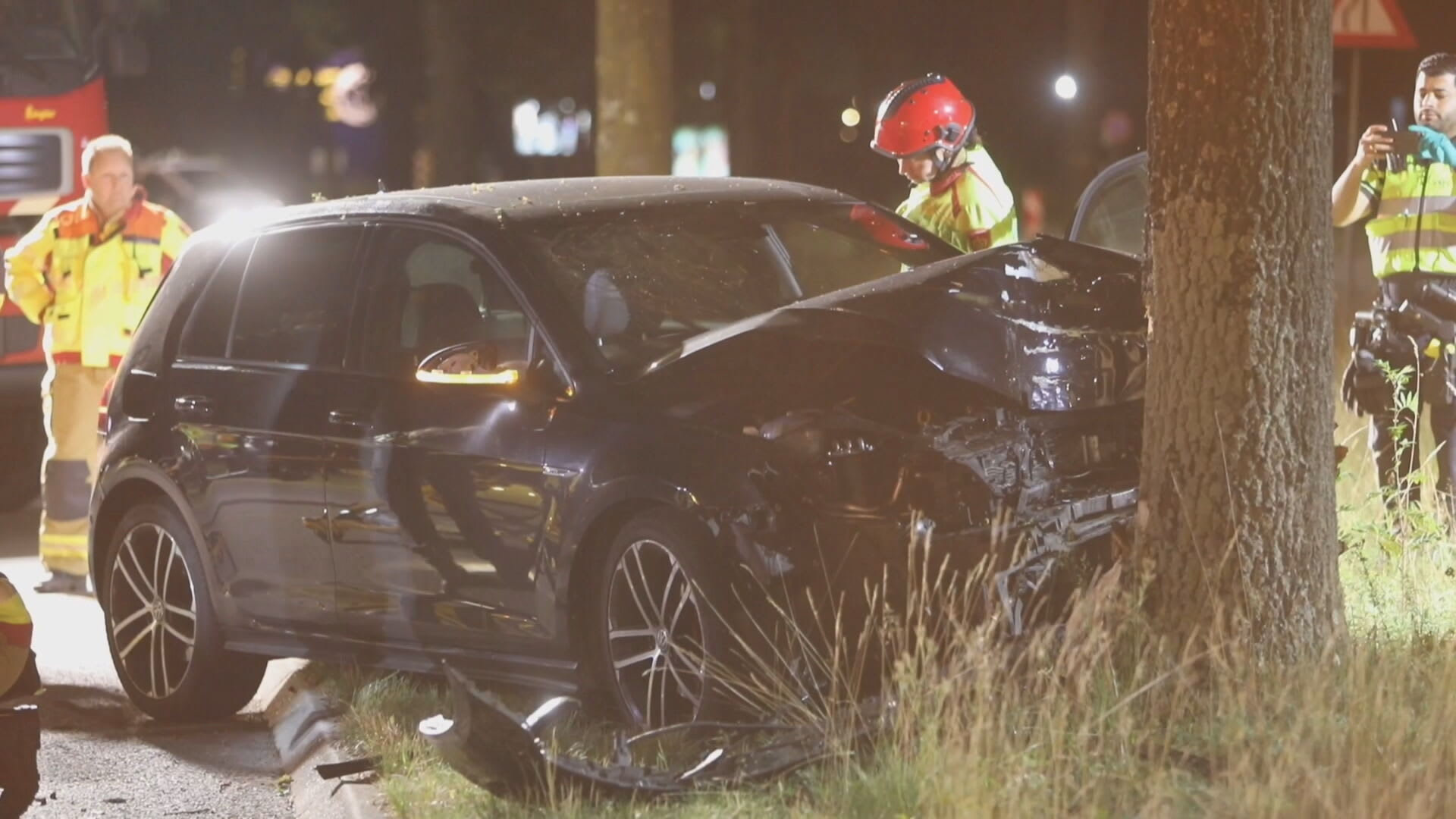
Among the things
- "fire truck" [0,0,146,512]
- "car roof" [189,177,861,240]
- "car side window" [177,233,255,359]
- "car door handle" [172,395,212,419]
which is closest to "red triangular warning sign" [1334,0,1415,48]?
"car roof" [189,177,861,240]

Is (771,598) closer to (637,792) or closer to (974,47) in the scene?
(637,792)

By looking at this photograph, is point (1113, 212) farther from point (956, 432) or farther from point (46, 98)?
point (46, 98)

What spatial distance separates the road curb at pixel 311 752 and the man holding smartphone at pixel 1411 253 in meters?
3.98

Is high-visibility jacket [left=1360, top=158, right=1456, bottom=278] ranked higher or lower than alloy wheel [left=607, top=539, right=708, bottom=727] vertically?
higher

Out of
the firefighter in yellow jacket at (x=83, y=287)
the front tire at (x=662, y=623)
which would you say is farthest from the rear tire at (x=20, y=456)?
the front tire at (x=662, y=623)

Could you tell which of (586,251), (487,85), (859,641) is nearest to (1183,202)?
(859,641)

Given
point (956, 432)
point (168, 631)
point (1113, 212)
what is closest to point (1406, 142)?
point (1113, 212)

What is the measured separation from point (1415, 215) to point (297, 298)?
13.5ft

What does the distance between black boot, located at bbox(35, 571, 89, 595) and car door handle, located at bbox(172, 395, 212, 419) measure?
292cm

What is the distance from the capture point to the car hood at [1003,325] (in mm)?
6387

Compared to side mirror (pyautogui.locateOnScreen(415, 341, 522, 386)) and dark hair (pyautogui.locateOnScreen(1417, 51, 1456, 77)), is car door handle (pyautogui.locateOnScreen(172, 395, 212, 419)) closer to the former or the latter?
side mirror (pyautogui.locateOnScreen(415, 341, 522, 386))

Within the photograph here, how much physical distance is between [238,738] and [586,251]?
205cm

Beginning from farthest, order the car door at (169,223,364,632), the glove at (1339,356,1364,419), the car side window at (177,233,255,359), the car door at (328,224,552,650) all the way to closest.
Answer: the glove at (1339,356,1364,419)
the car side window at (177,233,255,359)
the car door at (169,223,364,632)
the car door at (328,224,552,650)

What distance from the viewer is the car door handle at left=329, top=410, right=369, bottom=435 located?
7.18 metres
